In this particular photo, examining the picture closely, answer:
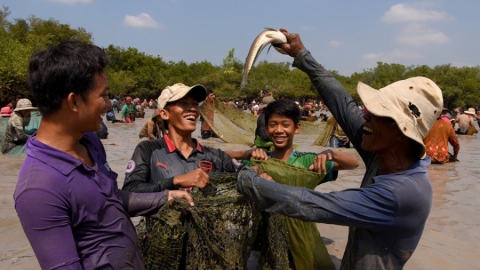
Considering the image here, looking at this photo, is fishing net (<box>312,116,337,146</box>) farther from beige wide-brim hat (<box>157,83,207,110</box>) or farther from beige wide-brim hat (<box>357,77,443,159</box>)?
beige wide-brim hat (<box>357,77,443,159</box>)

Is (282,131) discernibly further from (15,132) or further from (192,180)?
(15,132)

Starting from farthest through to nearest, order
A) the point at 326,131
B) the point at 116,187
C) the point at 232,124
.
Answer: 1. the point at 232,124
2. the point at 326,131
3. the point at 116,187

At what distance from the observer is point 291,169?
2658 mm

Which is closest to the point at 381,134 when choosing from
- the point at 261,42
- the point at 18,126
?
the point at 261,42

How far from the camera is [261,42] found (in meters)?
2.33

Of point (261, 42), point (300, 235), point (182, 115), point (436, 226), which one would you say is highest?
point (261, 42)

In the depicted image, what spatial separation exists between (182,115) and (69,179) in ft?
4.46

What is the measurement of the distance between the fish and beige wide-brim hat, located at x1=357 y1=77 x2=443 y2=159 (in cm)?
78

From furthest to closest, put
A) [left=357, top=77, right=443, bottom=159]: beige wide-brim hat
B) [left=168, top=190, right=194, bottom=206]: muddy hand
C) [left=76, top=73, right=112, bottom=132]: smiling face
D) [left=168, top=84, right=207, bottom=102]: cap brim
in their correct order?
[left=168, top=84, right=207, bottom=102]: cap brim, [left=168, top=190, right=194, bottom=206]: muddy hand, [left=357, top=77, right=443, bottom=159]: beige wide-brim hat, [left=76, top=73, right=112, bottom=132]: smiling face

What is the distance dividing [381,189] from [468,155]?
40.8ft

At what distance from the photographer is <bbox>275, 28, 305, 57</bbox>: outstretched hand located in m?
2.38

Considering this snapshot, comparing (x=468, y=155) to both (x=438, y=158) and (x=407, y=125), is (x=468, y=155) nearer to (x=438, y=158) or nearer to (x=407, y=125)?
(x=438, y=158)

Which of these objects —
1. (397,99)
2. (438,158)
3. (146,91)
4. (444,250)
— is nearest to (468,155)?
(438,158)

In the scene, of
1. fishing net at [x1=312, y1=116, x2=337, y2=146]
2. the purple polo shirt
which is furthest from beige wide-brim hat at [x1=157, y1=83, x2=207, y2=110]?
fishing net at [x1=312, y1=116, x2=337, y2=146]
